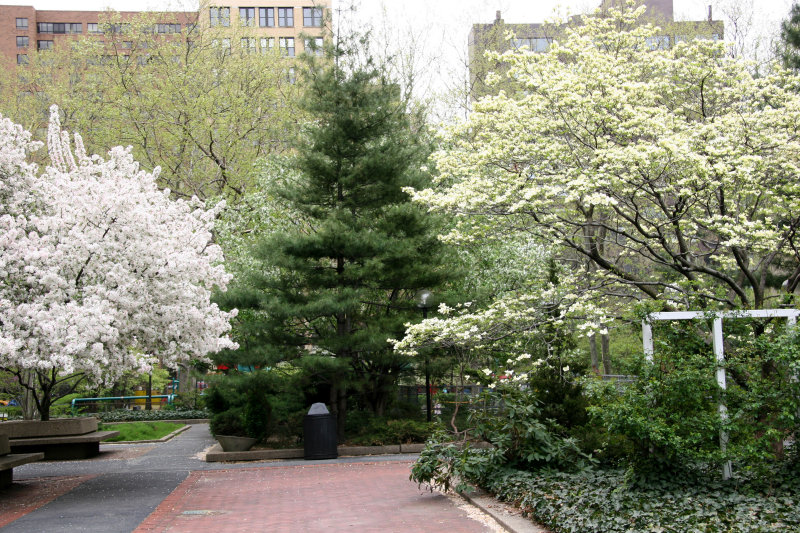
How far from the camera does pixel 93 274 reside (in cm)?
1166

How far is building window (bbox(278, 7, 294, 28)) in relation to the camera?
74875mm

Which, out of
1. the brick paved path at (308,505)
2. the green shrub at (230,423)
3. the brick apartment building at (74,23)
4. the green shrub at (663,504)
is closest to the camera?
the green shrub at (663,504)

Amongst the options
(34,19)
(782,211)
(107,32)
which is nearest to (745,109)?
(782,211)

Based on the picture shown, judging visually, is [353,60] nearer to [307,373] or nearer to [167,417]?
[307,373]

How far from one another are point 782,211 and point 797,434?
4.18 meters

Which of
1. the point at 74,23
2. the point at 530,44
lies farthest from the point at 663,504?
the point at 74,23

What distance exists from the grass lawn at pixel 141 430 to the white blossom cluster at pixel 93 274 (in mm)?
10523

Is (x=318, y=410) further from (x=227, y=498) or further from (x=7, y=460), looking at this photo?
(x=7, y=460)

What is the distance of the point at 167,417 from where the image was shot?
→ 28.0m

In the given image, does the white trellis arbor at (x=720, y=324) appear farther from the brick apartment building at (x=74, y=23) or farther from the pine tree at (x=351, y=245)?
the brick apartment building at (x=74, y=23)

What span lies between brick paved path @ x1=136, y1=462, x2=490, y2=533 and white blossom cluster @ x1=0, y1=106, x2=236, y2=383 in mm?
2357

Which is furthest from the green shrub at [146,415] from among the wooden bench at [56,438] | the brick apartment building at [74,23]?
the brick apartment building at [74,23]

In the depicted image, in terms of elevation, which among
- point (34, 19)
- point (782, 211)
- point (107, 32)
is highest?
point (34, 19)

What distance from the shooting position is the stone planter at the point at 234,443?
17422 mm
